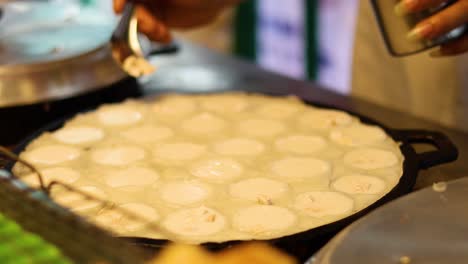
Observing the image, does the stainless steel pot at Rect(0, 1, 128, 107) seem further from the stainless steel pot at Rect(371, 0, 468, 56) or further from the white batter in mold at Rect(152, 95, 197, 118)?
the stainless steel pot at Rect(371, 0, 468, 56)

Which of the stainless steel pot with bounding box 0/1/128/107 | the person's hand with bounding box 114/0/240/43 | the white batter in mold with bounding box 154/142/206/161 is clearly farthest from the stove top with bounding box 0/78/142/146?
the white batter in mold with bounding box 154/142/206/161

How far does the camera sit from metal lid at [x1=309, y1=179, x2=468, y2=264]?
2.81 feet

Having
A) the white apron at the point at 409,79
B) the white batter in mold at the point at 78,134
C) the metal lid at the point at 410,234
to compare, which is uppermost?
the metal lid at the point at 410,234

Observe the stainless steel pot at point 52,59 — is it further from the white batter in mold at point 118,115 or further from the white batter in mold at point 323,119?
the white batter in mold at point 323,119

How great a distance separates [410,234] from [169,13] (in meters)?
1.08

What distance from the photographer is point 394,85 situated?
1.98 meters

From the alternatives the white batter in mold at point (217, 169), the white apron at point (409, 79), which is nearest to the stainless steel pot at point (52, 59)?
the white batter in mold at point (217, 169)

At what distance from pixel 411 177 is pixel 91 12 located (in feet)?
3.62

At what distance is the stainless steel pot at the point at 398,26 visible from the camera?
1.26m

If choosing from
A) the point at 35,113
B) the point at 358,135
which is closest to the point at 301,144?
the point at 358,135

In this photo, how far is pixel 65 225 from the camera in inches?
29.7

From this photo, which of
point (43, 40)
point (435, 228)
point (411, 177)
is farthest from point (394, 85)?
point (435, 228)

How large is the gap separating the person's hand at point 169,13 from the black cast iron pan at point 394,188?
0.29 metres

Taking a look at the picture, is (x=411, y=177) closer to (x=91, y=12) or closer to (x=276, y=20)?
(x=91, y=12)
